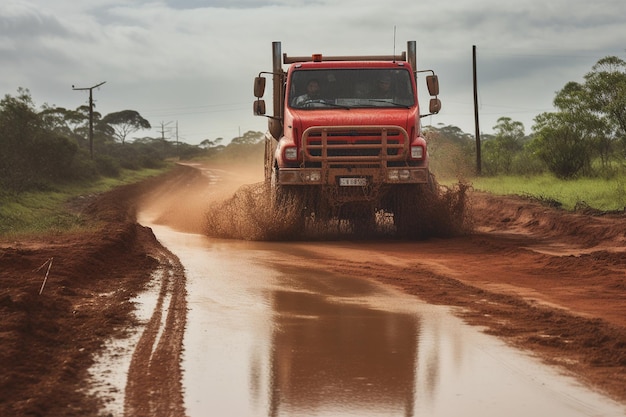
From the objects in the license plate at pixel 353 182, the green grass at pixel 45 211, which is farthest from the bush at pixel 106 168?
the license plate at pixel 353 182

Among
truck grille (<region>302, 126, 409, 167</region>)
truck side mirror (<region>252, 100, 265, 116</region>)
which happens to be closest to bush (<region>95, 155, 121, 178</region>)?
truck side mirror (<region>252, 100, 265, 116</region>)

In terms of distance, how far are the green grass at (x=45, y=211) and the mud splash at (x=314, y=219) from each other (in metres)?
2.80

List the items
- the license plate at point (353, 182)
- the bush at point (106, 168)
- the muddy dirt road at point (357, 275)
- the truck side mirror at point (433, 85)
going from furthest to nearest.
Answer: the bush at point (106, 168), the truck side mirror at point (433, 85), the license plate at point (353, 182), the muddy dirt road at point (357, 275)

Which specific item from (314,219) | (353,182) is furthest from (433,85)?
(314,219)

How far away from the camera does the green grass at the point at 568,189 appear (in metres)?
21.8

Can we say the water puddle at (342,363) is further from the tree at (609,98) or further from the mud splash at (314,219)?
the tree at (609,98)

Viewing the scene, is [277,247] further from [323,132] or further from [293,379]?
[293,379]

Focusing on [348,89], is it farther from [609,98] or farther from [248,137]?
[248,137]

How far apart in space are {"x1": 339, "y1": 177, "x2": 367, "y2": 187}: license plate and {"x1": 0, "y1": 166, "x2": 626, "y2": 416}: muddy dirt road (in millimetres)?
1104

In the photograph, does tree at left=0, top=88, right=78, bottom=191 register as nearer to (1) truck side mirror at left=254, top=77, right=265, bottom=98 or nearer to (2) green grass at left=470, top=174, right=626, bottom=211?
(2) green grass at left=470, top=174, right=626, bottom=211

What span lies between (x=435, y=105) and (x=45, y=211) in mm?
12087

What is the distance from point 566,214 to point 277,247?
7.21 metres

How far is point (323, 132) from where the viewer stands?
15.8m

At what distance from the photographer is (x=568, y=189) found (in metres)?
26.8
